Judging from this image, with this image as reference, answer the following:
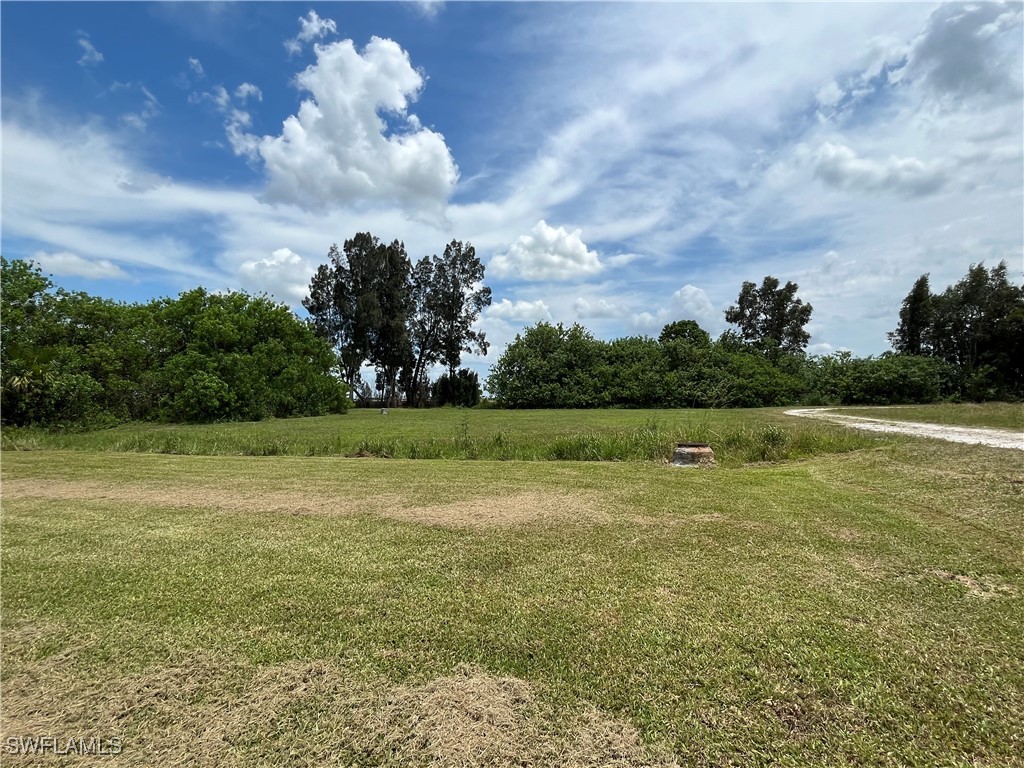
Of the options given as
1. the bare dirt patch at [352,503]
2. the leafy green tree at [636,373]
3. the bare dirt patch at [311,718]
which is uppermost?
the leafy green tree at [636,373]

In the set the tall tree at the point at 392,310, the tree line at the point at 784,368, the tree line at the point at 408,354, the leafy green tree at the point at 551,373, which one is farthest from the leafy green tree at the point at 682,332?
the tall tree at the point at 392,310

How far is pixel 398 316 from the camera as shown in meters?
35.6

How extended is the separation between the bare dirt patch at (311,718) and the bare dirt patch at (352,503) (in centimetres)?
241

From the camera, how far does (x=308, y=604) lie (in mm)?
2910

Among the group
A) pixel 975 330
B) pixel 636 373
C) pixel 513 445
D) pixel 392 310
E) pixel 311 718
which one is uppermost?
pixel 392 310

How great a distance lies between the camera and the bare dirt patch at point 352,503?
483 centimetres

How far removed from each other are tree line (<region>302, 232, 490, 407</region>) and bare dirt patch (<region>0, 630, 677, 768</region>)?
111ft

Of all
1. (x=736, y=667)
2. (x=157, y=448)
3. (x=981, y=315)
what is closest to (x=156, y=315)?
(x=157, y=448)

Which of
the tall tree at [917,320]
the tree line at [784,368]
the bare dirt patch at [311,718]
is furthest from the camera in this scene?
the tall tree at [917,320]

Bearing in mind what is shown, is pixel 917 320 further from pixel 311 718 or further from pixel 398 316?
pixel 311 718

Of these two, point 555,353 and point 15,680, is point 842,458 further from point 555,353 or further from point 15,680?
point 555,353

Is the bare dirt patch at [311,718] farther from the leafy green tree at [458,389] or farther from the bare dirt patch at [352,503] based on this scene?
the leafy green tree at [458,389]

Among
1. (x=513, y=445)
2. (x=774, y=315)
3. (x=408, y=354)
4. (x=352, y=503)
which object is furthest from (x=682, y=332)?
(x=352, y=503)

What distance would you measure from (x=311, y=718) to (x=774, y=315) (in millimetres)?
49960
